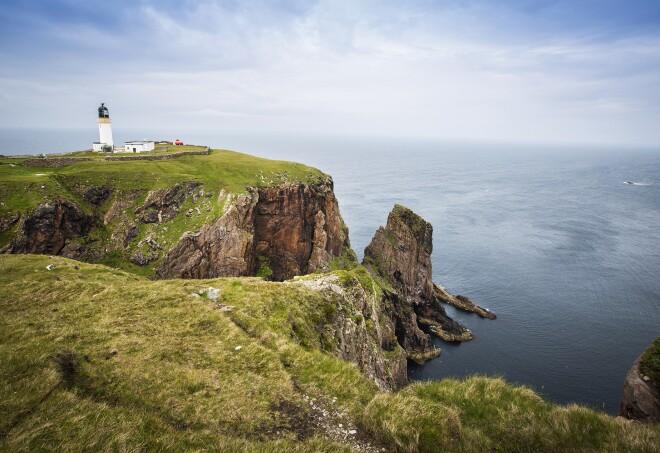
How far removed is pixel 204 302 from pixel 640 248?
134 metres

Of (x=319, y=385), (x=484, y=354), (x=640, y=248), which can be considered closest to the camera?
(x=319, y=385)

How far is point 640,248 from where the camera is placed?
108312 millimetres

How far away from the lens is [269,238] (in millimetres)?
73062

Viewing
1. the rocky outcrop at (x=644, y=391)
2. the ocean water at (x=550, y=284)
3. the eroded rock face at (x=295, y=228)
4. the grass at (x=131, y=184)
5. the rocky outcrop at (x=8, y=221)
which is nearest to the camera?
the rocky outcrop at (x=644, y=391)

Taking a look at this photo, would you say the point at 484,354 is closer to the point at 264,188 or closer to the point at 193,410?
the point at 264,188

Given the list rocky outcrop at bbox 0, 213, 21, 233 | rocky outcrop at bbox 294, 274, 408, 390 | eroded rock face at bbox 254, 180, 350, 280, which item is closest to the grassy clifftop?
rocky outcrop at bbox 0, 213, 21, 233

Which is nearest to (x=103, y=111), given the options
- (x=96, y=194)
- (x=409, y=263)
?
(x=96, y=194)

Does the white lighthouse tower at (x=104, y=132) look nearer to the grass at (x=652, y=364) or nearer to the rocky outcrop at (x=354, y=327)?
the rocky outcrop at (x=354, y=327)

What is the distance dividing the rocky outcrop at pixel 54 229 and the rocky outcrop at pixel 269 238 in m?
14.5

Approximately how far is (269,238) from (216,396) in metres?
60.9

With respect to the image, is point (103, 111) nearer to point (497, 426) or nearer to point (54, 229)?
point (54, 229)

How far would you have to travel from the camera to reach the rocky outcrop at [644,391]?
648 inches

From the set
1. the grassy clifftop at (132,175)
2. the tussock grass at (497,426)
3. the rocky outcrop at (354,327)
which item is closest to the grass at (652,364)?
the tussock grass at (497,426)

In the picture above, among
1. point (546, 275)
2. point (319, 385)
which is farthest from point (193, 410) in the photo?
point (546, 275)
